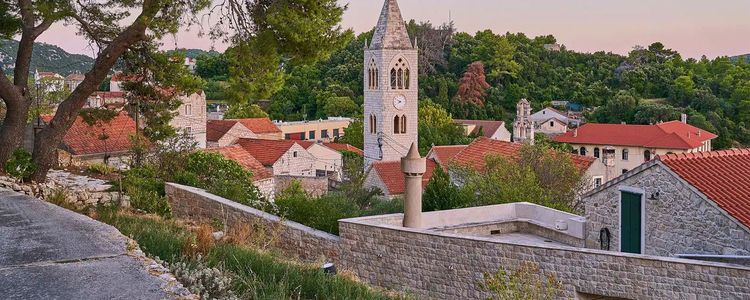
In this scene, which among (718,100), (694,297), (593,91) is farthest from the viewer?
(593,91)

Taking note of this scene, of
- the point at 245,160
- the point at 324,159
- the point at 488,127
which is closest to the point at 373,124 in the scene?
the point at 324,159

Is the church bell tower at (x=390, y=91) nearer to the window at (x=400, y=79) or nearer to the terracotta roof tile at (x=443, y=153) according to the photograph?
the window at (x=400, y=79)

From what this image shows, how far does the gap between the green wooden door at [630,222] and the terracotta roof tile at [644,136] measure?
46.3 meters

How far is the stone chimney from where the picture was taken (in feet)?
44.8

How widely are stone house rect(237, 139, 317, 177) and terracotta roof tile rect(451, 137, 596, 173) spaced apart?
9.15 metres

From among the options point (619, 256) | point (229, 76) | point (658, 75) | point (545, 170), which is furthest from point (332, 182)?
point (658, 75)

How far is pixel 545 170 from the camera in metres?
27.1

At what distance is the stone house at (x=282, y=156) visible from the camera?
39.2 meters

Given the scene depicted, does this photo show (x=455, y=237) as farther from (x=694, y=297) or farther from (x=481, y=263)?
(x=694, y=297)

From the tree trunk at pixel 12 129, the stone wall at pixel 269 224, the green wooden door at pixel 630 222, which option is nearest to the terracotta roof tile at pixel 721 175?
the green wooden door at pixel 630 222

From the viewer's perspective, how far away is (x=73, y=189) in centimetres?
1277

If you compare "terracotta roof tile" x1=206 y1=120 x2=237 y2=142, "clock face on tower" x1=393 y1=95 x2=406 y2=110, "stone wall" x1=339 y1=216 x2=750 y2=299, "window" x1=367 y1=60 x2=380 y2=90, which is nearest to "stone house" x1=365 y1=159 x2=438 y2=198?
"clock face on tower" x1=393 y1=95 x2=406 y2=110

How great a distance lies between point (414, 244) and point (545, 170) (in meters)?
15.7

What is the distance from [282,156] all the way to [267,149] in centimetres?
132
